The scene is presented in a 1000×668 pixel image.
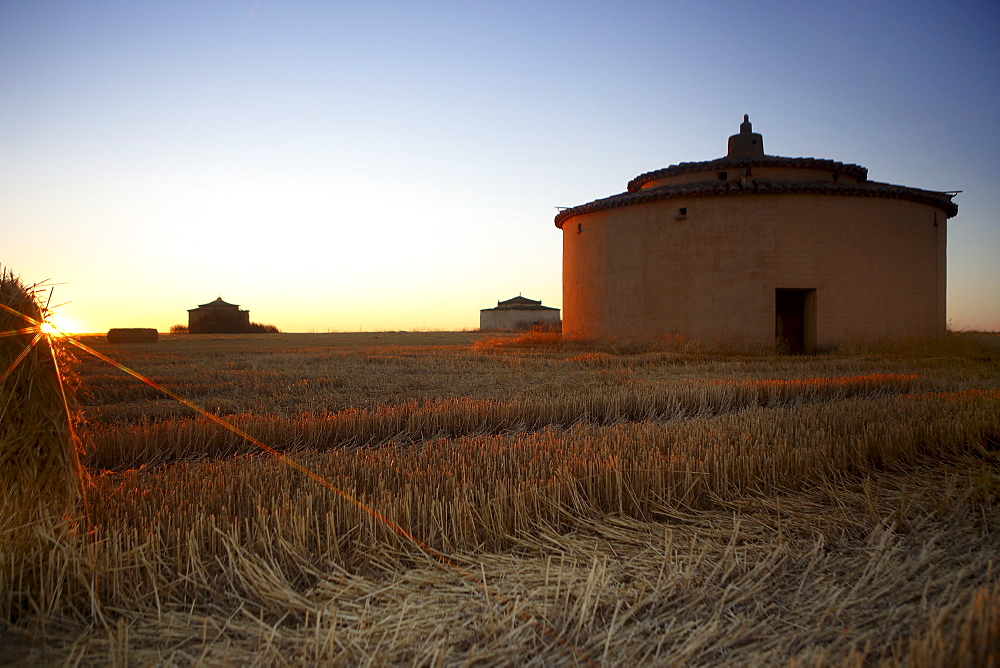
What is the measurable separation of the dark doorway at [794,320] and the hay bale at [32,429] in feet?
46.5

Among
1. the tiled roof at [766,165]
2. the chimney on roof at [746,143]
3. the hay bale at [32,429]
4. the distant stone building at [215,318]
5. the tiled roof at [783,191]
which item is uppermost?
the chimney on roof at [746,143]

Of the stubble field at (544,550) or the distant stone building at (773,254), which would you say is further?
the distant stone building at (773,254)

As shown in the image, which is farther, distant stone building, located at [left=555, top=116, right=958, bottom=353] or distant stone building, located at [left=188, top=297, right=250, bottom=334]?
distant stone building, located at [left=188, top=297, right=250, bottom=334]

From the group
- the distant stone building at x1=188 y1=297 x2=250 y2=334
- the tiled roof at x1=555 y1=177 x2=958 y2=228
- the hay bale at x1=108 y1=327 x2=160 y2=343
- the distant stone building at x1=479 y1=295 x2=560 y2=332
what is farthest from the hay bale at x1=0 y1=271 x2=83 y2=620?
the distant stone building at x1=479 y1=295 x2=560 y2=332

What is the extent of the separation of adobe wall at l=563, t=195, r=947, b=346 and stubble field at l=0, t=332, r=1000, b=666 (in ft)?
31.6

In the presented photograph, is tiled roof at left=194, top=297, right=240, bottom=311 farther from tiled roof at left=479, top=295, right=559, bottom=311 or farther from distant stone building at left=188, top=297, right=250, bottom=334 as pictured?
tiled roof at left=479, top=295, right=559, bottom=311

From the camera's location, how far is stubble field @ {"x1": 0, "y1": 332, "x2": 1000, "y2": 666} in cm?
167

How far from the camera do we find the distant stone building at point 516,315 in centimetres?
4591

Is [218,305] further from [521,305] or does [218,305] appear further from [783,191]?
[783,191]

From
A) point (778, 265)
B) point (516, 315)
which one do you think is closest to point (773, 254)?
point (778, 265)

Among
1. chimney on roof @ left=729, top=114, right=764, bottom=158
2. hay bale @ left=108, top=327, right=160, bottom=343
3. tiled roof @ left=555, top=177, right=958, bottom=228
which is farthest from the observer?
hay bale @ left=108, top=327, right=160, bottom=343

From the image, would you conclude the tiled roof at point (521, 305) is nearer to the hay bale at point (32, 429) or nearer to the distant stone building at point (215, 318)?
the distant stone building at point (215, 318)

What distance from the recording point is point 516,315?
154ft

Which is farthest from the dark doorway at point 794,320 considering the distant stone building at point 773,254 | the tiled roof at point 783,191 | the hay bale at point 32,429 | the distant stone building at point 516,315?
the distant stone building at point 516,315
